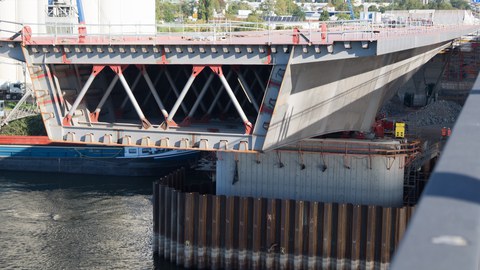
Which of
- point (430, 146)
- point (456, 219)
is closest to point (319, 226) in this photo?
point (430, 146)

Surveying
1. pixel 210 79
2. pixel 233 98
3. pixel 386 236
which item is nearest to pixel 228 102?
pixel 210 79

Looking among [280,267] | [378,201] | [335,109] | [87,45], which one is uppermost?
[87,45]

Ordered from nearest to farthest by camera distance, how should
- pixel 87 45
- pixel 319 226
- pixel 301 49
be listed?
1. pixel 301 49
2. pixel 87 45
3. pixel 319 226

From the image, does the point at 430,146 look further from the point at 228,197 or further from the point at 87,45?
the point at 87,45

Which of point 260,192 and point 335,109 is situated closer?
point 335,109

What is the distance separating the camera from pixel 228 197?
31469mm

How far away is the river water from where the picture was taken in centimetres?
3297

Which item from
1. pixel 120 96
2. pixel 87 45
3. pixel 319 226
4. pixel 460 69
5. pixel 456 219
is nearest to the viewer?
pixel 456 219

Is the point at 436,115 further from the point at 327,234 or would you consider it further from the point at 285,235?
the point at 285,235

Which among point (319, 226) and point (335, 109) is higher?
point (335, 109)

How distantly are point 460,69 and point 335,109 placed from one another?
3784 cm

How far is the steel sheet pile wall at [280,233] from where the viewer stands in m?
30.4

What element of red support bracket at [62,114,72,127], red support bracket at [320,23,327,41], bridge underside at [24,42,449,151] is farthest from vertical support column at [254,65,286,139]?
red support bracket at [62,114,72,127]

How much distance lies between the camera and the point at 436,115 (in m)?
54.7
